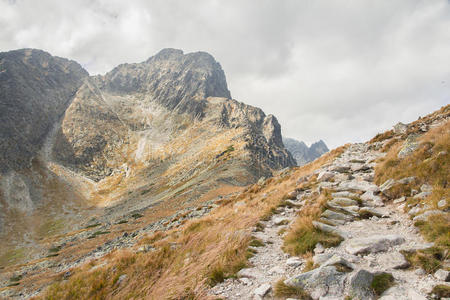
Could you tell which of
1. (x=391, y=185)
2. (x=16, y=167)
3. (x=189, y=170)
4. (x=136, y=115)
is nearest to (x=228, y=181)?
(x=189, y=170)

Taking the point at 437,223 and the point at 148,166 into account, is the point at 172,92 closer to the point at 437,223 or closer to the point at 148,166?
the point at 148,166

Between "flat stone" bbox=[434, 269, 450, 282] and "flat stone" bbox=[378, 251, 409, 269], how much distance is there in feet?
1.91

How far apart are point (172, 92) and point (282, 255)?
200652mm

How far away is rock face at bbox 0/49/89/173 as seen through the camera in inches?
3930

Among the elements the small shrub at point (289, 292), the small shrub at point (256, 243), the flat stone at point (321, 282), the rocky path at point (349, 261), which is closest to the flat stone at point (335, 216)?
the rocky path at point (349, 261)

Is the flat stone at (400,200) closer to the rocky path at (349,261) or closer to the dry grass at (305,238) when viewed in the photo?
the rocky path at (349,261)

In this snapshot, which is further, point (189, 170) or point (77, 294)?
point (189, 170)

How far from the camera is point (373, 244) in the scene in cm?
546

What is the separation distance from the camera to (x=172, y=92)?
194 meters

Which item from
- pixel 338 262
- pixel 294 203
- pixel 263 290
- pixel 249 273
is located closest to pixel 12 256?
pixel 294 203

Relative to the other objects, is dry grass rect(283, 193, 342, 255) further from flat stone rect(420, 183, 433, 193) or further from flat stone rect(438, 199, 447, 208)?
flat stone rect(420, 183, 433, 193)

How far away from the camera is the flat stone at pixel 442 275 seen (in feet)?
12.6

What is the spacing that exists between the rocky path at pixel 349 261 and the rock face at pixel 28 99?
11380 cm

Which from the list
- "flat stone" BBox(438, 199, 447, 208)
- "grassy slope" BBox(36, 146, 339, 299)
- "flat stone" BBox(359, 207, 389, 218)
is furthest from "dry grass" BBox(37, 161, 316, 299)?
"flat stone" BBox(438, 199, 447, 208)
